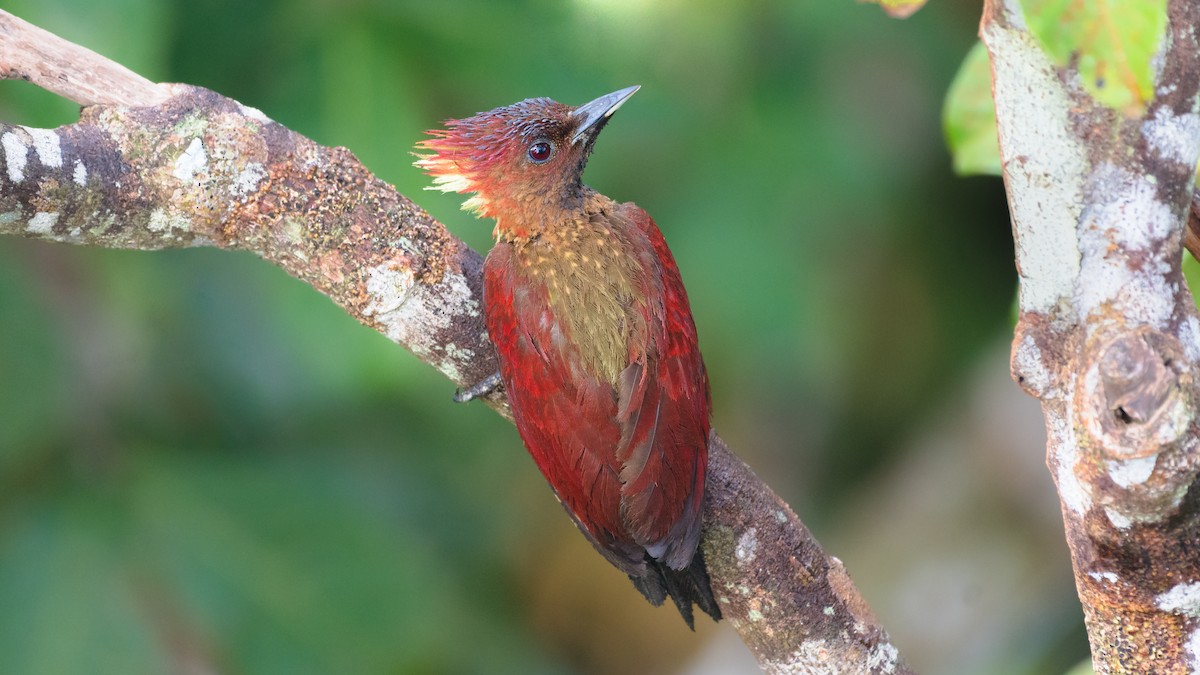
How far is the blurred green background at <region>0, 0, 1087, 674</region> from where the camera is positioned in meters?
2.93

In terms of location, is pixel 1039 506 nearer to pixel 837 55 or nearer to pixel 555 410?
pixel 837 55

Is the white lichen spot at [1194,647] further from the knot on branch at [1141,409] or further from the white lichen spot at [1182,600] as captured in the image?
the knot on branch at [1141,409]

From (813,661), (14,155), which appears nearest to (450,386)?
(813,661)

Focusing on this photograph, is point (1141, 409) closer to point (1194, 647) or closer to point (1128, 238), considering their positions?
point (1128, 238)

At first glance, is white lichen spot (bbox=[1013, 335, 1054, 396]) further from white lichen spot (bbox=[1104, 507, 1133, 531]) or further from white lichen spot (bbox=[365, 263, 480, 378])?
white lichen spot (bbox=[365, 263, 480, 378])

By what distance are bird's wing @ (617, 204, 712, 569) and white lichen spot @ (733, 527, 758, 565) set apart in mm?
96

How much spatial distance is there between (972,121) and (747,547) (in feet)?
3.17

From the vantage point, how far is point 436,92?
307cm

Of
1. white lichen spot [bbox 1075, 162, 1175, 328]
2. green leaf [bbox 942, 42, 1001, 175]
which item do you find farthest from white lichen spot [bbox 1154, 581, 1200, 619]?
green leaf [bbox 942, 42, 1001, 175]

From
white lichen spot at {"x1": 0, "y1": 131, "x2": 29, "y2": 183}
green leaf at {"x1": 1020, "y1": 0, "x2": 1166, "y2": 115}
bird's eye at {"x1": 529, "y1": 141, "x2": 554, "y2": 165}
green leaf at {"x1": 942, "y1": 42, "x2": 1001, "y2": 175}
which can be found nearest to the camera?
green leaf at {"x1": 1020, "y1": 0, "x2": 1166, "y2": 115}

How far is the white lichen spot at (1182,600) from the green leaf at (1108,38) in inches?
33.6

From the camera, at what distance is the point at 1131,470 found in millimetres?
1273

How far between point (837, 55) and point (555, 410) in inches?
72.0

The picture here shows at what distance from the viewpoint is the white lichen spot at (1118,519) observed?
4.46ft
